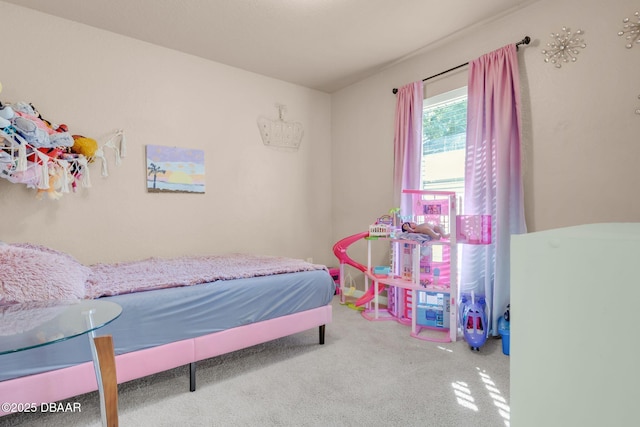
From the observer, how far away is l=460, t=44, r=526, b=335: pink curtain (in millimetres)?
2520

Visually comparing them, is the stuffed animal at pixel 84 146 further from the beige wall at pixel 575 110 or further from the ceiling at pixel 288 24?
the beige wall at pixel 575 110

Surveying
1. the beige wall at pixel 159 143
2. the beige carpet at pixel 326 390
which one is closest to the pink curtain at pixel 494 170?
the beige carpet at pixel 326 390

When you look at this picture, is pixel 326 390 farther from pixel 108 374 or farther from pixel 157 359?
pixel 108 374

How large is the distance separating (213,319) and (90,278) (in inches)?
30.3

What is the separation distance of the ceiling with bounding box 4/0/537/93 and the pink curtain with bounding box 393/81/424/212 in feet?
1.44

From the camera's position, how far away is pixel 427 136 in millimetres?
3318

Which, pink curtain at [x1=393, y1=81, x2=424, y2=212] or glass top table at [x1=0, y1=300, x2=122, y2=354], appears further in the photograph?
pink curtain at [x1=393, y1=81, x2=424, y2=212]

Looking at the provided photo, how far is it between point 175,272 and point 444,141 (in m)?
2.64

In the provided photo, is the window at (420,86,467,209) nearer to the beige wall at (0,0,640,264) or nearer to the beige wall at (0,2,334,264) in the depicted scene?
the beige wall at (0,0,640,264)

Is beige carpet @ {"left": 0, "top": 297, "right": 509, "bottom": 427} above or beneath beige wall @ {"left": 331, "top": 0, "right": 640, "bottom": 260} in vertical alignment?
beneath

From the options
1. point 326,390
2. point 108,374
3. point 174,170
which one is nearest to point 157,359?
point 108,374

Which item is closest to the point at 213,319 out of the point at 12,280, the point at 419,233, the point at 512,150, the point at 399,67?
the point at 12,280

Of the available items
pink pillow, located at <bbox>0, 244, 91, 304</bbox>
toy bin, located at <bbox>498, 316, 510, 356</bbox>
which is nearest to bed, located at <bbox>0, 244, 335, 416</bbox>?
pink pillow, located at <bbox>0, 244, 91, 304</bbox>

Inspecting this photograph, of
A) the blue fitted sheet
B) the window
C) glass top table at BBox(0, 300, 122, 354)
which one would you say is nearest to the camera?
glass top table at BBox(0, 300, 122, 354)
